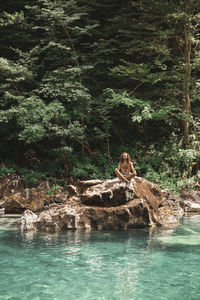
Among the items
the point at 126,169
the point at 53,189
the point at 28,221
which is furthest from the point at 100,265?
the point at 53,189

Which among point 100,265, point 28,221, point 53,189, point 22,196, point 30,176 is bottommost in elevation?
point 100,265

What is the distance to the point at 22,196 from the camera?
13.3 m

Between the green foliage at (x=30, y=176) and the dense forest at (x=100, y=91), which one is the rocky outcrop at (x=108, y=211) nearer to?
the dense forest at (x=100, y=91)

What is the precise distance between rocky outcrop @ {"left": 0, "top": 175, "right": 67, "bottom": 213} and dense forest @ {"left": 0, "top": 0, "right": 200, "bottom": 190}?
1.85ft

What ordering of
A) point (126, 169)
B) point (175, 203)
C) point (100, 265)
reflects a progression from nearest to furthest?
point (100, 265) → point (126, 169) → point (175, 203)

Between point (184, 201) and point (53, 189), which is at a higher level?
point (53, 189)

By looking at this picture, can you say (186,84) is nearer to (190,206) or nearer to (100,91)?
(100,91)

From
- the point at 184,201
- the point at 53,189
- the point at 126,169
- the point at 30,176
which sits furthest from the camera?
the point at 30,176

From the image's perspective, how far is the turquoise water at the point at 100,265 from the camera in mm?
4871

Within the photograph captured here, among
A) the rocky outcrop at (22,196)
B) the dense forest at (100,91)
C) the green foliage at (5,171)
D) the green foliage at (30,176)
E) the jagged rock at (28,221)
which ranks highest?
the dense forest at (100,91)

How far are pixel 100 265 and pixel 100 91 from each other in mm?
11801

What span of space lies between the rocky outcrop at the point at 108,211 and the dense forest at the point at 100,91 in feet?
15.4

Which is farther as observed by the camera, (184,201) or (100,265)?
(184,201)

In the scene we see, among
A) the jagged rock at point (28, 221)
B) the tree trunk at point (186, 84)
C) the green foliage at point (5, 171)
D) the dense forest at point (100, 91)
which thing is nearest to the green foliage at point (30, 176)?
the dense forest at point (100, 91)
